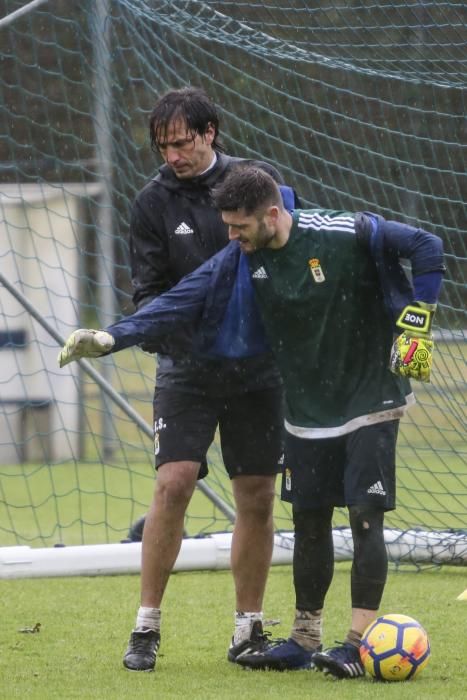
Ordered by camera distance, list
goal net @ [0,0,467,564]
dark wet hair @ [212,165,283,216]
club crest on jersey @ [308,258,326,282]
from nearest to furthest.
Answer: dark wet hair @ [212,165,283,216] → club crest on jersey @ [308,258,326,282] → goal net @ [0,0,467,564]

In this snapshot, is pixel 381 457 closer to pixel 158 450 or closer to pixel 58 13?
pixel 158 450

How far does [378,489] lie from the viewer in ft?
15.4

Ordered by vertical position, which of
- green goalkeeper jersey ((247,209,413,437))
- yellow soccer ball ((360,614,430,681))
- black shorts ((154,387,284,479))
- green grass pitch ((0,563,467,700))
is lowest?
green grass pitch ((0,563,467,700))

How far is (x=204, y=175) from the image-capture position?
5.17 m

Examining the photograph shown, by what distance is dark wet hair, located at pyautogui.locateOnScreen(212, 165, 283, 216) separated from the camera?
461 centimetres

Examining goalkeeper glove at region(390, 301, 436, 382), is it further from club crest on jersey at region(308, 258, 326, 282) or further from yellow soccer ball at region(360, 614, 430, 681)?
yellow soccer ball at region(360, 614, 430, 681)

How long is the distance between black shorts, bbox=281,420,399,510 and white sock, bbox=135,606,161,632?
60 cm

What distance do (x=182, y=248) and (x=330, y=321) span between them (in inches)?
27.6

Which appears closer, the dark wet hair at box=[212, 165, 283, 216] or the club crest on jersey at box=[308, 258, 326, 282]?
the dark wet hair at box=[212, 165, 283, 216]

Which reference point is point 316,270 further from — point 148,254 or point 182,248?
point 148,254

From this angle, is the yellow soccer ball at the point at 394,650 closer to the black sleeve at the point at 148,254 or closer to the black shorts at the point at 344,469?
the black shorts at the point at 344,469

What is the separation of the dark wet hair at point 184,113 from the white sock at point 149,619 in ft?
5.34

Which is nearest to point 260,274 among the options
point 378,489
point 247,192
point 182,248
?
point 247,192

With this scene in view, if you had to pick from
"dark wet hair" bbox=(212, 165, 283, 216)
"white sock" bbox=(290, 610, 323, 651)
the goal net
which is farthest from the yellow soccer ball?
the goal net
